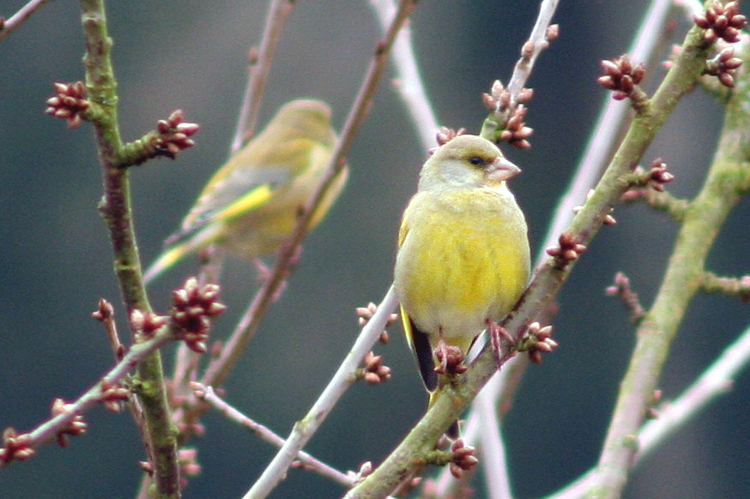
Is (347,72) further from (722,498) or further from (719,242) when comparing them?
(722,498)

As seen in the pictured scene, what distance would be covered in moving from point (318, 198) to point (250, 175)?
2.91 m

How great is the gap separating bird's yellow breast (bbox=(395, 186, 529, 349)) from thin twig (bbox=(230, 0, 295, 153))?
0.72 meters

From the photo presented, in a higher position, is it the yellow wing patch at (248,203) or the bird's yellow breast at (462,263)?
the bird's yellow breast at (462,263)

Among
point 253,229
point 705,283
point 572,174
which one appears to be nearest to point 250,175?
point 253,229

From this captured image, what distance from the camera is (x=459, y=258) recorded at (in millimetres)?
3178

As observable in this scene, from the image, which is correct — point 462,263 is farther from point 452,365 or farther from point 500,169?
point 452,365

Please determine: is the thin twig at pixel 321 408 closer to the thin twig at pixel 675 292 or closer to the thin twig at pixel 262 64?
the thin twig at pixel 675 292

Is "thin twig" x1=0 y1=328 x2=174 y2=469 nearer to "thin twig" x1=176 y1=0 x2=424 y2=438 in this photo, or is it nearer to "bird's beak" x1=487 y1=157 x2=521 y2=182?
"thin twig" x1=176 y1=0 x2=424 y2=438

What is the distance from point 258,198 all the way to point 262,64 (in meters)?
2.57

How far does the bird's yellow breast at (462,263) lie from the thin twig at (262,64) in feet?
2.36

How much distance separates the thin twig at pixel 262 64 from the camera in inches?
134

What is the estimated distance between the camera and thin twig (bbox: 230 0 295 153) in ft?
11.1

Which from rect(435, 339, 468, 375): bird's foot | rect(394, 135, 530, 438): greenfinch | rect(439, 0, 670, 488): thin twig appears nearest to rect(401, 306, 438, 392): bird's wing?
rect(394, 135, 530, 438): greenfinch

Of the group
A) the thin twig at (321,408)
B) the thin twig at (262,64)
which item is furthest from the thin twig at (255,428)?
the thin twig at (262,64)
